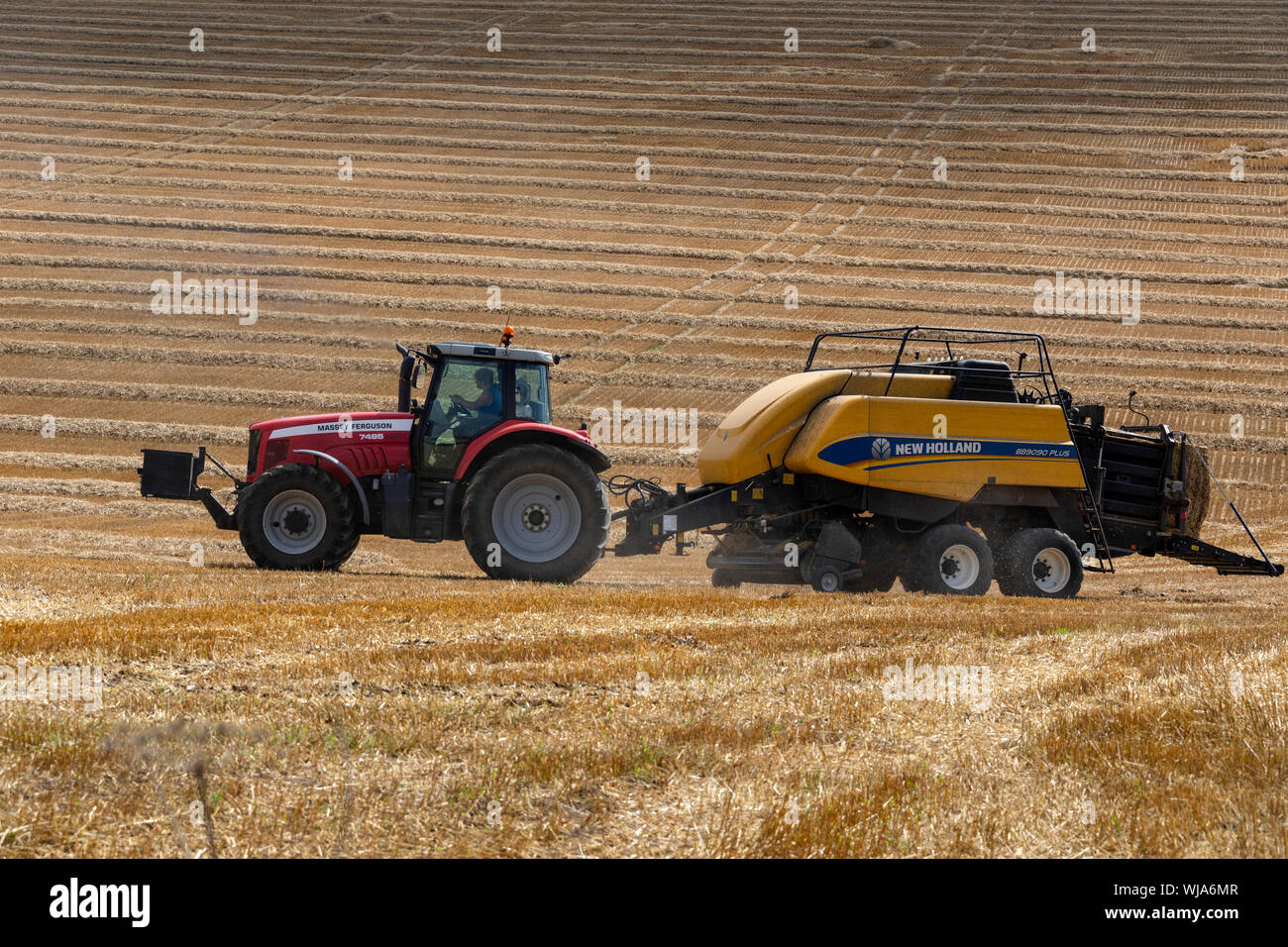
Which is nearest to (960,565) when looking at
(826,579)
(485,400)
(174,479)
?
(826,579)

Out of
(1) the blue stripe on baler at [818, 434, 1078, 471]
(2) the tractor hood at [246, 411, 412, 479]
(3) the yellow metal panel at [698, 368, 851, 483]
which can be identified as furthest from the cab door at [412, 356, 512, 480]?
(1) the blue stripe on baler at [818, 434, 1078, 471]

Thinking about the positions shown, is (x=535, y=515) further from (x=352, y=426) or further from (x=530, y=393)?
(x=352, y=426)

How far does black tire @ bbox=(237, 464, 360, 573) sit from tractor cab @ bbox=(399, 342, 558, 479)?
962 mm

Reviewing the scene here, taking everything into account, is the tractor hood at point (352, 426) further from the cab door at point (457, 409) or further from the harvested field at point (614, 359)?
the harvested field at point (614, 359)

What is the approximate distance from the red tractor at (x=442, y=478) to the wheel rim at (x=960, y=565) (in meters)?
3.92

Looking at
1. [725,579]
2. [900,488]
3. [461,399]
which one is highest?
[461,399]

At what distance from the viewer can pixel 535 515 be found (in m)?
12.0

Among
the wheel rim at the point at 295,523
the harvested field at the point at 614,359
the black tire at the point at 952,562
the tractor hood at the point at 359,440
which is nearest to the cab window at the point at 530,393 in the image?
the tractor hood at the point at 359,440

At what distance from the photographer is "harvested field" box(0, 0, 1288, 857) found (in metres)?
4.26

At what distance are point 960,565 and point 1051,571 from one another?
47.1 inches

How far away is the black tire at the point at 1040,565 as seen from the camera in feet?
43.1

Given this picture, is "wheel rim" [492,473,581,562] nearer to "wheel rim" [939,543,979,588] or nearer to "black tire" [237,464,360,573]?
"black tire" [237,464,360,573]
